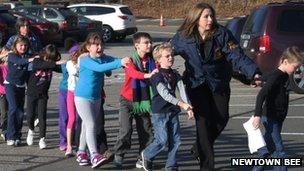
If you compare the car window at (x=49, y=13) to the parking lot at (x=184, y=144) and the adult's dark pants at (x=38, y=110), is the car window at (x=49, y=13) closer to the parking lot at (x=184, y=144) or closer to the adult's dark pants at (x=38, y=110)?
the parking lot at (x=184, y=144)

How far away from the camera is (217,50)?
7.79 metres

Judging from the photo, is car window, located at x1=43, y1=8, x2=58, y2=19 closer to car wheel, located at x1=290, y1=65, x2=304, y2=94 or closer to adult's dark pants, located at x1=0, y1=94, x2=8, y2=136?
car wheel, located at x1=290, y1=65, x2=304, y2=94

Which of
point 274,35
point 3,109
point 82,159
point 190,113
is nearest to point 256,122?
point 190,113

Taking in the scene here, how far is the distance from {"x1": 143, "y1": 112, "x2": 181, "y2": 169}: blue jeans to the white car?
983 inches

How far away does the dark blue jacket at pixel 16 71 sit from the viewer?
9.91m

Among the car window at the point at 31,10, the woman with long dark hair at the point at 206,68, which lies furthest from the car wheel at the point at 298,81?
the car window at the point at 31,10

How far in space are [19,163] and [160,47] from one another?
7.73ft

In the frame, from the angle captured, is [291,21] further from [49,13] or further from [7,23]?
[49,13]

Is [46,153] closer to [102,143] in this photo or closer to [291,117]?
[102,143]

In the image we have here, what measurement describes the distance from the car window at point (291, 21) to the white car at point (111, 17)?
17578 mm

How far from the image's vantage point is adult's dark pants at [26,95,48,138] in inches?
391

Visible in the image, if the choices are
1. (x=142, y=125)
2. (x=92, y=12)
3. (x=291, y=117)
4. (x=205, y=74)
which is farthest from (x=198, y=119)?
(x=92, y=12)

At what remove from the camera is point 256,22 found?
634 inches

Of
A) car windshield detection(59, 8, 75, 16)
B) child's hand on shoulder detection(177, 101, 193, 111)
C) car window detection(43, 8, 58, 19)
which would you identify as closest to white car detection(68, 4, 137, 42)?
car windshield detection(59, 8, 75, 16)
